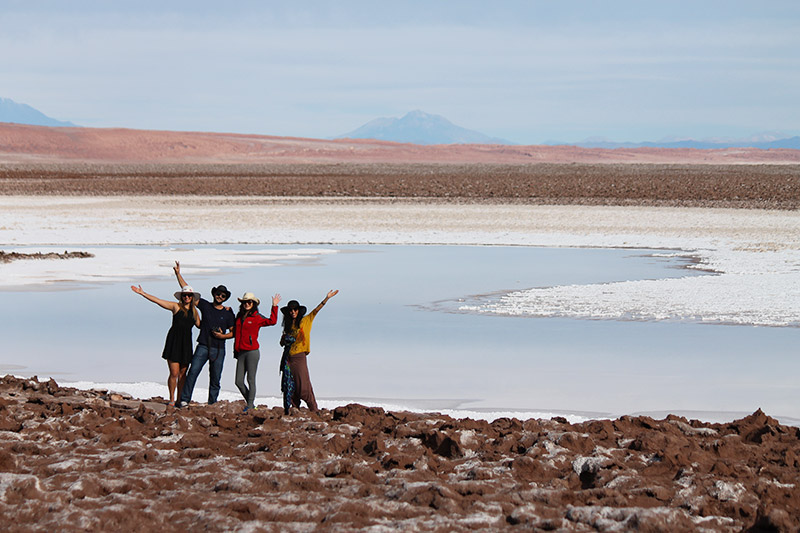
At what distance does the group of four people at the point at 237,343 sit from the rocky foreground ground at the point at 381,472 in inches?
12.0

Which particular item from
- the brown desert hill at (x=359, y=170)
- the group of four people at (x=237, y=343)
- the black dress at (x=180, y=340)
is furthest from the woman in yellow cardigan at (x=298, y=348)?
the brown desert hill at (x=359, y=170)

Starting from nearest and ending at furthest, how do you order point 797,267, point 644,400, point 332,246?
point 644,400, point 797,267, point 332,246

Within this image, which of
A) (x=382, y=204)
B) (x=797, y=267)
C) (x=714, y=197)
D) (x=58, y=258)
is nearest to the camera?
(x=797, y=267)

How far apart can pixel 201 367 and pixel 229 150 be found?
165457mm

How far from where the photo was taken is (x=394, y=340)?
1077 centimetres

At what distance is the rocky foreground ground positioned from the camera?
4934 mm

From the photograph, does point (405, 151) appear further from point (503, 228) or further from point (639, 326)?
point (639, 326)

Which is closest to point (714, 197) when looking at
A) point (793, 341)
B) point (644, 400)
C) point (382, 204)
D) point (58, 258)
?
point (382, 204)

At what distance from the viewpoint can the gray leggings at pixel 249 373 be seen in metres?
7.60

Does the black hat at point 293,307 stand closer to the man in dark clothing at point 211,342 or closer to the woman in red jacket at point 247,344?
the woman in red jacket at point 247,344

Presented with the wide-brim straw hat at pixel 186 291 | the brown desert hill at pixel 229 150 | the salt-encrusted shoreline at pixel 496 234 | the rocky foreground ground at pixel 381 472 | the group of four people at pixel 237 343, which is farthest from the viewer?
the brown desert hill at pixel 229 150

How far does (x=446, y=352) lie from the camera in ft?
33.1

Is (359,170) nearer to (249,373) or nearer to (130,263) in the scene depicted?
(130,263)

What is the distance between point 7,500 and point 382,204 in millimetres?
30879
